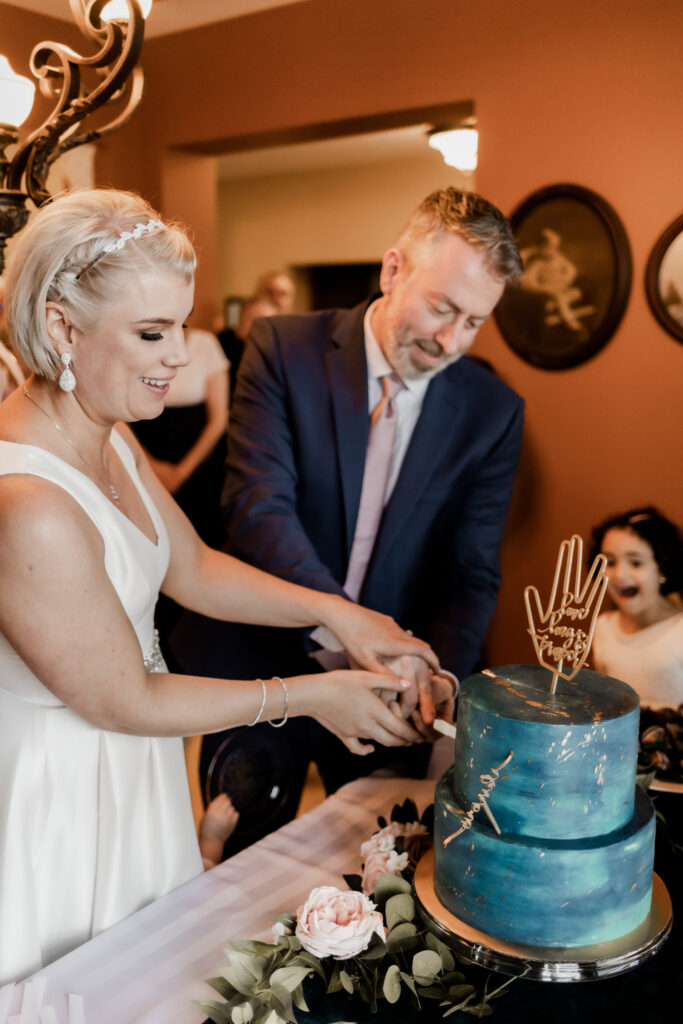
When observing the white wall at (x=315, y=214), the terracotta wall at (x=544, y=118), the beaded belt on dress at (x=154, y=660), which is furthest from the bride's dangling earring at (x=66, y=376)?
the white wall at (x=315, y=214)

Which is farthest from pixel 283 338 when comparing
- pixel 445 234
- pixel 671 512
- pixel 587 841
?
pixel 587 841

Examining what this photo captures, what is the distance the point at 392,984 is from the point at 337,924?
0.08 meters

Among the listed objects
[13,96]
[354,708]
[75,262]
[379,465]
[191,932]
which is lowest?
[191,932]

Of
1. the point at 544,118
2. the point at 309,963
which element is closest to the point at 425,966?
the point at 309,963

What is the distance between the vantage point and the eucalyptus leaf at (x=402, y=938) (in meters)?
1.03

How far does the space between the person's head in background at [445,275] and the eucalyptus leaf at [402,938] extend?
113cm

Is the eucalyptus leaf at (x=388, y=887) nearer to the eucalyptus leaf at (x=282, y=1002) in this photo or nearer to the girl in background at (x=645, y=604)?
the eucalyptus leaf at (x=282, y=1002)

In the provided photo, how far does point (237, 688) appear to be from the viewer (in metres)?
1.25

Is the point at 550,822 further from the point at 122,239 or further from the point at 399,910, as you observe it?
the point at 122,239

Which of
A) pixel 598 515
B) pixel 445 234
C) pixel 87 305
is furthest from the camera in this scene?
pixel 598 515

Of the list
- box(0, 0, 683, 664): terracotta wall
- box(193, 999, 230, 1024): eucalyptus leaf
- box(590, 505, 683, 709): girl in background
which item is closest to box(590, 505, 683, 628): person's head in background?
box(590, 505, 683, 709): girl in background

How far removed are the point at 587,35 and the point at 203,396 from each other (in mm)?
2071

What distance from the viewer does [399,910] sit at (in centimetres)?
106

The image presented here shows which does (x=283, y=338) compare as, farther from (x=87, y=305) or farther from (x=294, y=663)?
(x=87, y=305)
